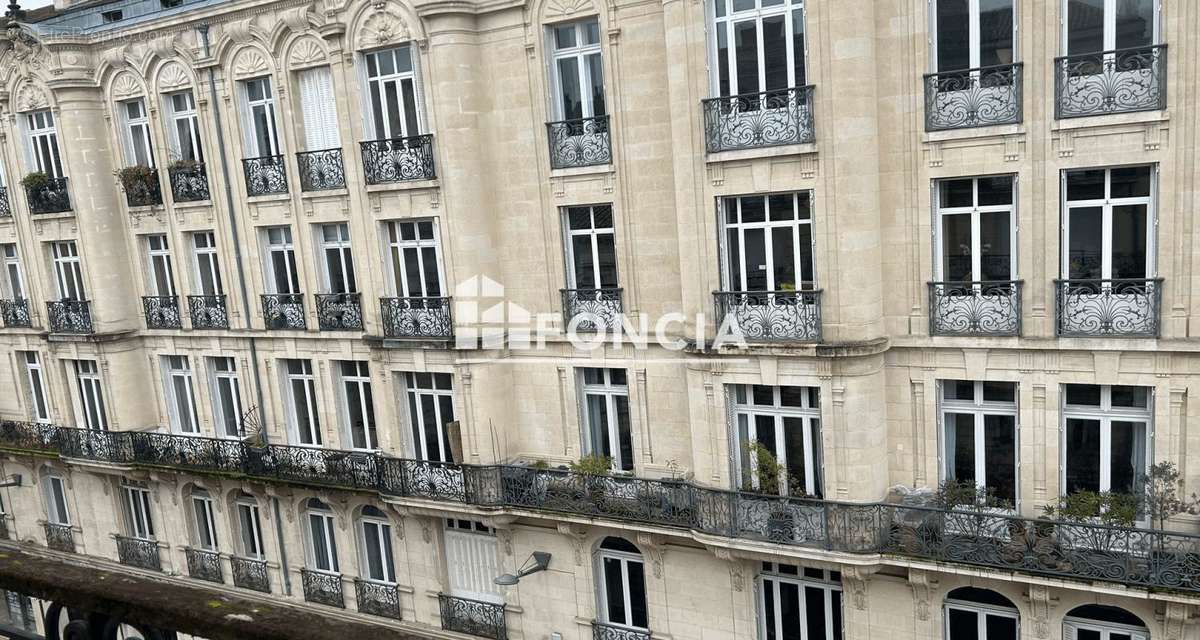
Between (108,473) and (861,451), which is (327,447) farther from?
(861,451)

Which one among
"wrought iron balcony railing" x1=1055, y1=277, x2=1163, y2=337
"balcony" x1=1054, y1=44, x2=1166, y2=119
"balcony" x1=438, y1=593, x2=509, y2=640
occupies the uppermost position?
"balcony" x1=1054, y1=44, x2=1166, y2=119

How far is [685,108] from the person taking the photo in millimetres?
14148

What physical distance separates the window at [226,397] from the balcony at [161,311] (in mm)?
1417

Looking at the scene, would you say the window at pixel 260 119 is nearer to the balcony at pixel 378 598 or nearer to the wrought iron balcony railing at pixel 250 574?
the balcony at pixel 378 598

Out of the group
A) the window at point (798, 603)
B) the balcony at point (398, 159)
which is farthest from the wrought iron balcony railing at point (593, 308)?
the window at point (798, 603)

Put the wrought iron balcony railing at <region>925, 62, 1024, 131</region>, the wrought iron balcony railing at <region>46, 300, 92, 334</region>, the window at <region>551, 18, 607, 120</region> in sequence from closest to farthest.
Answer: the wrought iron balcony railing at <region>925, 62, 1024, 131</region>
the window at <region>551, 18, 607, 120</region>
the wrought iron balcony railing at <region>46, 300, 92, 334</region>

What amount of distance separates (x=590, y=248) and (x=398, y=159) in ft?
13.7

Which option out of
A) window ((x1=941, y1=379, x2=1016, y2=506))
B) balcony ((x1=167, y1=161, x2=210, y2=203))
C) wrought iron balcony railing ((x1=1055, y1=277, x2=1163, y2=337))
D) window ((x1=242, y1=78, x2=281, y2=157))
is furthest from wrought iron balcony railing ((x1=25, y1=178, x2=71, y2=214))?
wrought iron balcony railing ((x1=1055, y1=277, x2=1163, y2=337))

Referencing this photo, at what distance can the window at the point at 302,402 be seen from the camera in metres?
20.4

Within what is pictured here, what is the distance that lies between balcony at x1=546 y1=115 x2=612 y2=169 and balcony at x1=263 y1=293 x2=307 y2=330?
730cm

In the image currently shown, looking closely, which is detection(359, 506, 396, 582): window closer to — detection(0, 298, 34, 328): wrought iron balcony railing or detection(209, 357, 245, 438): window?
detection(209, 357, 245, 438): window

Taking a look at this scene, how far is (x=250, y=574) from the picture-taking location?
72.6 ft

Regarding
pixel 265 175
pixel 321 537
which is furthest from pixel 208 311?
pixel 321 537

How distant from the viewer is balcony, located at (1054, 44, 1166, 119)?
1170 centimetres
